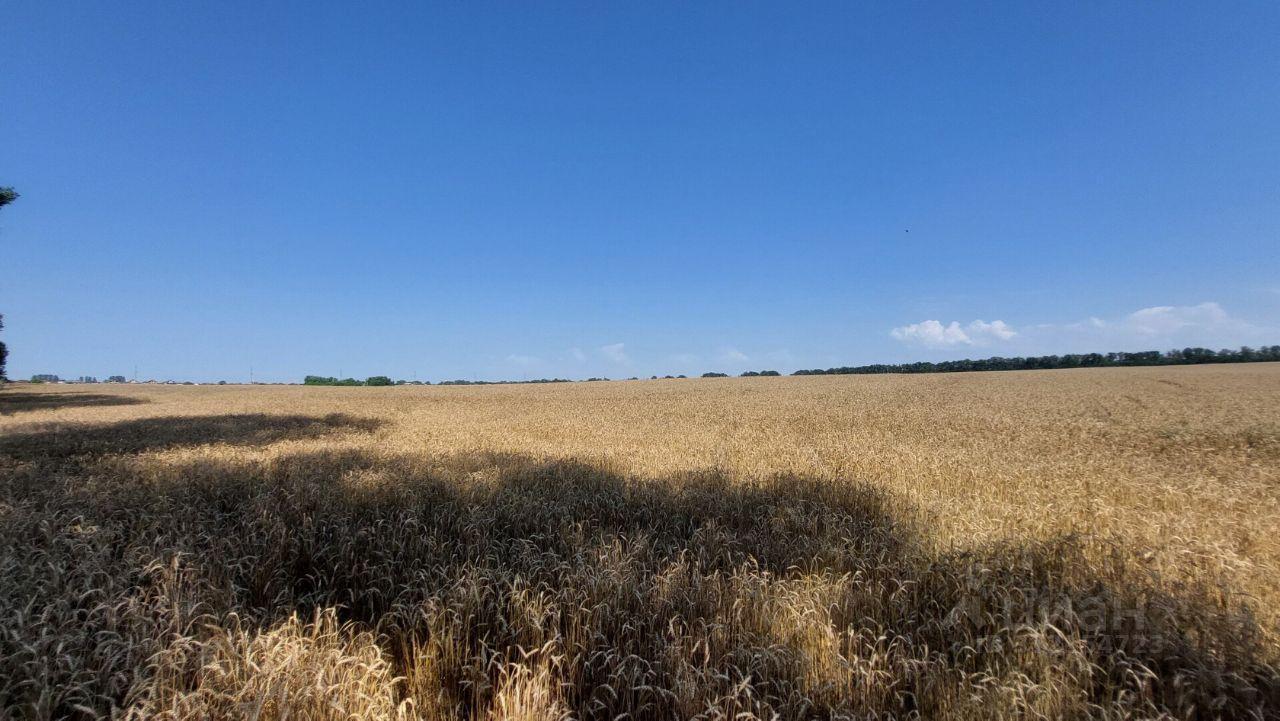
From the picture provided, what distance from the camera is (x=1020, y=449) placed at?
42.3 ft

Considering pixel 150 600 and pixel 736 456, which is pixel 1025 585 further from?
pixel 150 600

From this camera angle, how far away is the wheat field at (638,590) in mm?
3209

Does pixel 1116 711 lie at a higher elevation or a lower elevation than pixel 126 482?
lower

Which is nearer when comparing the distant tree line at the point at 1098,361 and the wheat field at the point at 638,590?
the wheat field at the point at 638,590

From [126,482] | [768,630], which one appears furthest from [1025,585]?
[126,482]

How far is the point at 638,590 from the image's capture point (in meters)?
4.38

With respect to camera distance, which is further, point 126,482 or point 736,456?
point 736,456

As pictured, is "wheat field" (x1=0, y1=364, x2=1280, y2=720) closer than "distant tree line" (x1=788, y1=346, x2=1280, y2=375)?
Yes

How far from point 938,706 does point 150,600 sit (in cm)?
647

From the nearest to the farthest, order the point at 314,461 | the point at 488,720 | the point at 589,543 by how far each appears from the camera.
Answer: the point at 488,720 < the point at 589,543 < the point at 314,461

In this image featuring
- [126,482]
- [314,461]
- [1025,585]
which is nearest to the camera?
[1025,585]

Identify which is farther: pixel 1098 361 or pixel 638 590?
pixel 1098 361

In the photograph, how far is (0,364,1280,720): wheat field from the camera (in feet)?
10.5

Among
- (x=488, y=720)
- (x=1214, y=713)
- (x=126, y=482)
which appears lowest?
(x=1214, y=713)
